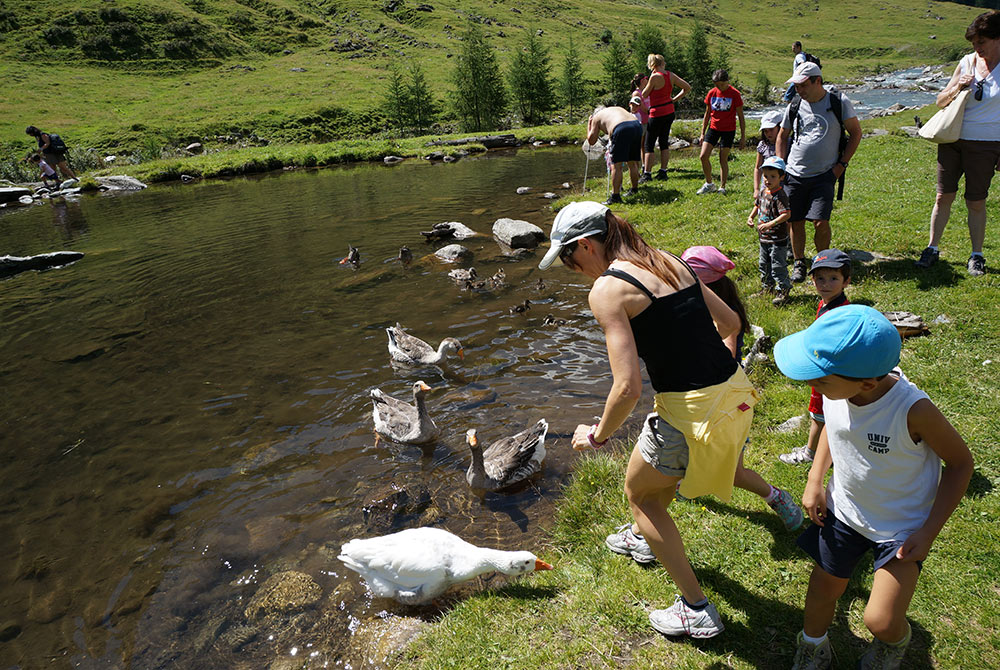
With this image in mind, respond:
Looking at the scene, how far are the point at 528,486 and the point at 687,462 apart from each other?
12.1ft

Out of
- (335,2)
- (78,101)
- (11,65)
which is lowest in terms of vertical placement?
(78,101)

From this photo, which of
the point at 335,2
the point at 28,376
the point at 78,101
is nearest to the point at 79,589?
the point at 28,376

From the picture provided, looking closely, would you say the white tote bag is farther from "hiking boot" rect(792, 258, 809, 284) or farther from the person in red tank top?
the person in red tank top

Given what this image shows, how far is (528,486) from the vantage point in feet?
22.7

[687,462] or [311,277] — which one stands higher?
[687,462]

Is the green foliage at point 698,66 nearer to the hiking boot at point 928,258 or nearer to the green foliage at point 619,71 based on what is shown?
the green foliage at point 619,71

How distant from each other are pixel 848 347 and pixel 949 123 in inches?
278

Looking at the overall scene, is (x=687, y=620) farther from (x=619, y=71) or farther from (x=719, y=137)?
(x=619, y=71)

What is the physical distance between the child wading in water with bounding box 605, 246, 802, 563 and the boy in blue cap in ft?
3.60

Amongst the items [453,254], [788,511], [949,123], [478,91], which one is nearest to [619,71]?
[478,91]

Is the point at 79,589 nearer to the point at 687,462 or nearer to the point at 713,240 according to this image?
the point at 687,462

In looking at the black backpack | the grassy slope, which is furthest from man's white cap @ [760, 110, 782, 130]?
the grassy slope

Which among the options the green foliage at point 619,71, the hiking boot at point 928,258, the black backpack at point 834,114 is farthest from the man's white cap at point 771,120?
the green foliage at point 619,71

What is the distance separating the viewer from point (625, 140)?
49.3 feet
